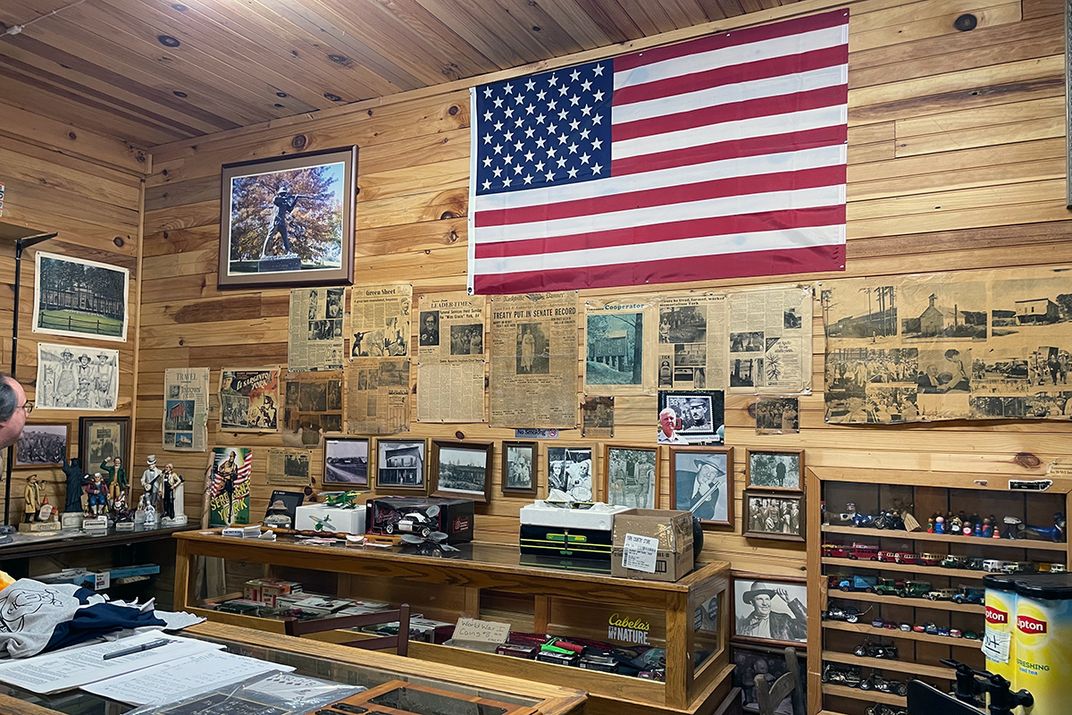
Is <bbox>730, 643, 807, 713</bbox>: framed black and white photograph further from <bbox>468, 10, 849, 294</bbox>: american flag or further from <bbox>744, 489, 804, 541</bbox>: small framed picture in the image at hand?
<bbox>468, 10, 849, 294</bbox>: american flag

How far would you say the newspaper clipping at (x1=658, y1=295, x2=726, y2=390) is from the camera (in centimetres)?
340

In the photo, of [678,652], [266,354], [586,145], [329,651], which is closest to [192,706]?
[329,651]

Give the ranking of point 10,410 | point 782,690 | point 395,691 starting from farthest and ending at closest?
point 782,690
point 10,410
point 395,691

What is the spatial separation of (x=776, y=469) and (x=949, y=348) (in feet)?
2.54

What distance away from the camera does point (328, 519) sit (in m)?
3.74

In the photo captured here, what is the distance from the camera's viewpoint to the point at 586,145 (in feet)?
12.4

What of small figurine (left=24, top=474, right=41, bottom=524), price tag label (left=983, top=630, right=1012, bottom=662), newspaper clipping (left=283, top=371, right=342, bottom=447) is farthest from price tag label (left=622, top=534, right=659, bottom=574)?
small figurine (left=24, top=474, right=41, bottom=524)

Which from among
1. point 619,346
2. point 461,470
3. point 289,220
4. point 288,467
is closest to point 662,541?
point 619,346

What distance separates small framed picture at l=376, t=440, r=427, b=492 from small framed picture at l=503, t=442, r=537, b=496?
476mm

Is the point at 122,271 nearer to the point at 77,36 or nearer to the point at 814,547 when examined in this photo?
the point at 77,36

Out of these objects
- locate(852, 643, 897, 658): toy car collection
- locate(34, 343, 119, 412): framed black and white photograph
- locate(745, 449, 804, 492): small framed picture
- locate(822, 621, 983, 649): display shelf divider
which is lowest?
locate(852, 643, 897, 658): toy car collection

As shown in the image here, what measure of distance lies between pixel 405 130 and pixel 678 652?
114 inches

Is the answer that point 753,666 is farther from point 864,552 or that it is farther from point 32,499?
point 32,499

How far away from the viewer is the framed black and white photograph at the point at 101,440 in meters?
4.68
